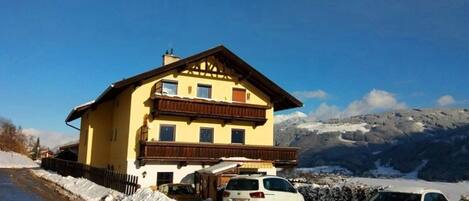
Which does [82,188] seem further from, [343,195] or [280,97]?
[280,97]

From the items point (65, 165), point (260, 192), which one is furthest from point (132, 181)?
point (65, 165)

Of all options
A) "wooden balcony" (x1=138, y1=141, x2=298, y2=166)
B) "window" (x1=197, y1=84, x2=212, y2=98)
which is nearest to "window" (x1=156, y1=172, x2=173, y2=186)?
"wooden balcony" (x1=138, y1=141, x2=298, y2=166)

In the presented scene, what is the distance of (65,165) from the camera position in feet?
129

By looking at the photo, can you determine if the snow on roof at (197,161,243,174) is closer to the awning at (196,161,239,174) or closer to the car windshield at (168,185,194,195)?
the awning at (196,161,239,174)

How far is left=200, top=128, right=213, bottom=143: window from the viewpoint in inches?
1310

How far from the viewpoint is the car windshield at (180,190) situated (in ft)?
79.7

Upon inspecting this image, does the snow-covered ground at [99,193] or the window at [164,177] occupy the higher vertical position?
the window at [164,177]

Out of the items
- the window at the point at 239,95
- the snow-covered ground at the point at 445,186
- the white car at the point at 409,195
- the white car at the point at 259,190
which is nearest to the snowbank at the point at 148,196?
the white car at the point at 259,190

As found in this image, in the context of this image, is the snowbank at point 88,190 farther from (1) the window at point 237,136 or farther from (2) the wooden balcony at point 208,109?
(1) the window at point 237,136

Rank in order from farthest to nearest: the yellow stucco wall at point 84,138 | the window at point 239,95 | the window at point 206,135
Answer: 1. the yellow stucco wall at point 84,138
2. the window at point 239,95
3. the window at point 206,135

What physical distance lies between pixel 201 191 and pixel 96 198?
5160mm

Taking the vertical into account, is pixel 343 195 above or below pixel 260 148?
below

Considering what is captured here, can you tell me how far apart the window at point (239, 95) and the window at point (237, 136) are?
7.18 ft

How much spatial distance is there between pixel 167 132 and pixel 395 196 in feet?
61.4
